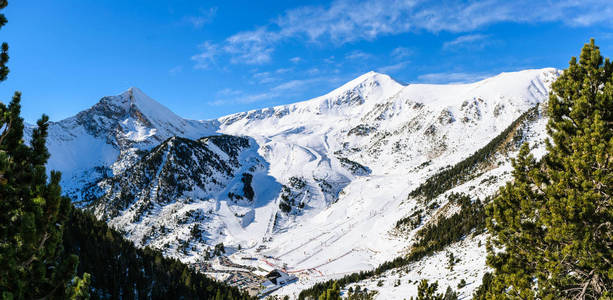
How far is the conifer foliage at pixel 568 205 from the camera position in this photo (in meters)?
8.69

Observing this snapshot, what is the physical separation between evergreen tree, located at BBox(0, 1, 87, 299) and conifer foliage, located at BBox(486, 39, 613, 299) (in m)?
12.8

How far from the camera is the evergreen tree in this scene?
20.7 feet

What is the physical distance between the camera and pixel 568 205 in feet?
28.8

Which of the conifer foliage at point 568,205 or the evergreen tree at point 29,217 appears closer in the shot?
the evergreen tree at point 29,217

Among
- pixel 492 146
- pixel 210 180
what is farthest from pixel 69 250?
pixel 492 146

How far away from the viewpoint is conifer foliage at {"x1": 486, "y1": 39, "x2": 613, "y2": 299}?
28.5 ft

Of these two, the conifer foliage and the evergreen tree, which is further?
the conifer foliage

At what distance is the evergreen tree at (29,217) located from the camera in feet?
20.7

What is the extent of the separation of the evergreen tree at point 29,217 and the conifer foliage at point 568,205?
42.0 feet

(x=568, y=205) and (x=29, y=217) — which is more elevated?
(x=29, y=217)

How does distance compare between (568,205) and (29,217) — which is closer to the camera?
(29,217)

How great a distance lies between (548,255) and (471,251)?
54.1m

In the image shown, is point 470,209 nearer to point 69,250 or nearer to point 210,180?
point 69,250

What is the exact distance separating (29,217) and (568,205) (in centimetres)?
1406
